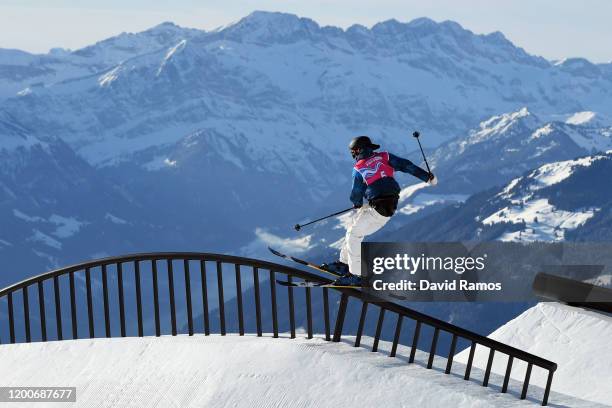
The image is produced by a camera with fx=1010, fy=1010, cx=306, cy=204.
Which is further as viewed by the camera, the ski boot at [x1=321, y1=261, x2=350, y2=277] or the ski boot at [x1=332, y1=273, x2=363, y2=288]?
the ski boot at [x1=321, y1=261, x2=350, y2=277]

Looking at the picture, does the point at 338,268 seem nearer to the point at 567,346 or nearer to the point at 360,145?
the point at 360,145

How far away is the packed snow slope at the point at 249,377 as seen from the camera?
49.5 feet

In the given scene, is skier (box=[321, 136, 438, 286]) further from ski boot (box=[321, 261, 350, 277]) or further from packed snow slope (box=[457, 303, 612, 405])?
packed snow slope (box=[457, 303, 612, 405])

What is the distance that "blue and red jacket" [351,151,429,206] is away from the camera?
1600 cm

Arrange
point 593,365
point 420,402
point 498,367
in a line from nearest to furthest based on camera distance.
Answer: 1. point 420,402
2. point 593,365
3. point 498,367

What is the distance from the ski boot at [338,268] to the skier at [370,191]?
0.18 feet

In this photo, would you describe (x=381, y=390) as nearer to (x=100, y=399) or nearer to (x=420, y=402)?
(x=420, y=402)

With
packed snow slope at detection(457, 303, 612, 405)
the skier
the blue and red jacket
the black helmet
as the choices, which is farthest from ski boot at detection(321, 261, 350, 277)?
packed snow slope at detection(457, 303, 612, 405)

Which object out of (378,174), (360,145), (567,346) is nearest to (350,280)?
(378,174)

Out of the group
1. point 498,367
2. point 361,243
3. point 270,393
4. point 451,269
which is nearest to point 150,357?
point 270,393

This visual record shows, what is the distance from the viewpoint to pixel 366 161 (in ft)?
53.2

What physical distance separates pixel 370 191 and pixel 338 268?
1469mm

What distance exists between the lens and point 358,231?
53.2ft

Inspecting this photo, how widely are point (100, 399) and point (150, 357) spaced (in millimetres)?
1228
